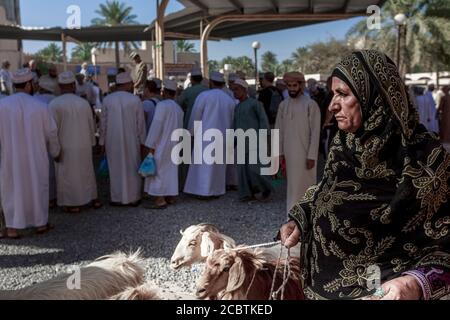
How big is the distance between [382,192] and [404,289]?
31 cm

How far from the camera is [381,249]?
1554 mm

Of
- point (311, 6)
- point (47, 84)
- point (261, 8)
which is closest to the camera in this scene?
point (47, 84)

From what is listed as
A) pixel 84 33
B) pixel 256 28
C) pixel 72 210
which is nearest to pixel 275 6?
pixel 256 28

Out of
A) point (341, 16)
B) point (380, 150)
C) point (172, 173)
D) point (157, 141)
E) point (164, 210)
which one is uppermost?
point (341, 16)

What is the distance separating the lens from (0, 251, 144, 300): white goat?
7.25 ft

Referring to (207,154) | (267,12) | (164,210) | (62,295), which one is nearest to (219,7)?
(267,12)

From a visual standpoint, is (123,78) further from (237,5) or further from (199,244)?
(237,5)

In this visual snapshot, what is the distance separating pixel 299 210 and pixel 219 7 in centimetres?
879

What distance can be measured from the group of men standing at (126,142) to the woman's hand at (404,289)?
141 inches

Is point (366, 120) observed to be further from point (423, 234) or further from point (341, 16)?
point (341, 16)

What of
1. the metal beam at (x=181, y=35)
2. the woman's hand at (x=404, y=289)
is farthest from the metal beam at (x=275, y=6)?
the woman's hand at (x=404, y=289)

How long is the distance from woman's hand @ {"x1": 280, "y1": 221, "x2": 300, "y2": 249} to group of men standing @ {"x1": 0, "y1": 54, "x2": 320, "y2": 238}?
10.4 ft

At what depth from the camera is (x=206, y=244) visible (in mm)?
2654
